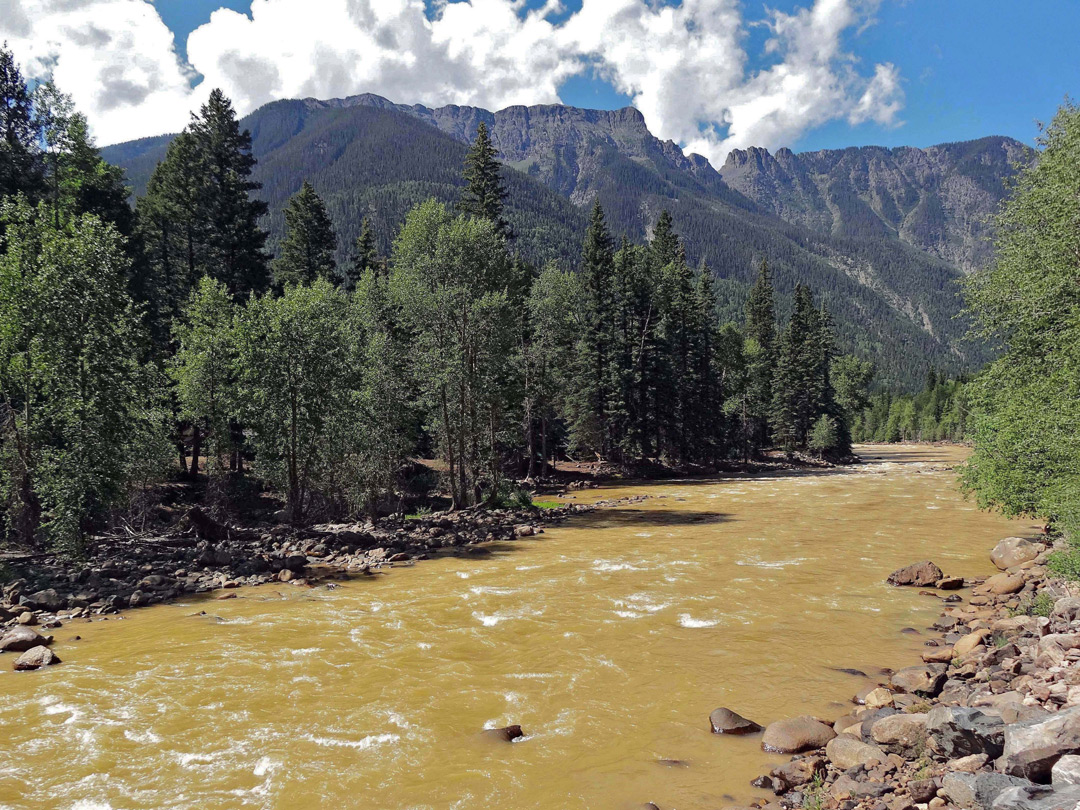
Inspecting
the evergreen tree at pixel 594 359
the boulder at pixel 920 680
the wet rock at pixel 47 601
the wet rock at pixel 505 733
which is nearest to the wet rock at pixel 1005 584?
the boulder at pixel 920 680

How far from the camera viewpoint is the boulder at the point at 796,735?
27.9 ft

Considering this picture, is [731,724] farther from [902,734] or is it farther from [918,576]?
[918,576]

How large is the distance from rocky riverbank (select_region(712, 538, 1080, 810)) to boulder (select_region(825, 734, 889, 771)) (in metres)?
0.01

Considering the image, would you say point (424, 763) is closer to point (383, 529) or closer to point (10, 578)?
point (10, 578)

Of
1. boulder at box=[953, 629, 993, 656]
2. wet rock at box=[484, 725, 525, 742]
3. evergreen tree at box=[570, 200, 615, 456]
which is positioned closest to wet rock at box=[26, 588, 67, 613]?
wet rock at box=[484, 725, 525, 742]

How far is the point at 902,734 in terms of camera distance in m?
7.64

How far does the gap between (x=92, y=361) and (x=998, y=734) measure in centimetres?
2253

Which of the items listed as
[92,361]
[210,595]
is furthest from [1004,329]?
[92,361]

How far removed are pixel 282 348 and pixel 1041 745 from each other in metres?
25.5

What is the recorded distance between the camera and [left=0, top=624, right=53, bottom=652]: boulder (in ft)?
39.5

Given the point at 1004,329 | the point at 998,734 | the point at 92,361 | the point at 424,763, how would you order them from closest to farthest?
the point at 998,734 < the point at 424,763 < the point at 92,361 < the point at 1004,329

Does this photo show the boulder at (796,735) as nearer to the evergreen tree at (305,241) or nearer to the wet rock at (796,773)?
the wet rock at (796,773)

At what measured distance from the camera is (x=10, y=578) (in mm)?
A: 16109

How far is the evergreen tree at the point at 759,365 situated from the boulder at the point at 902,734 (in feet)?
195
